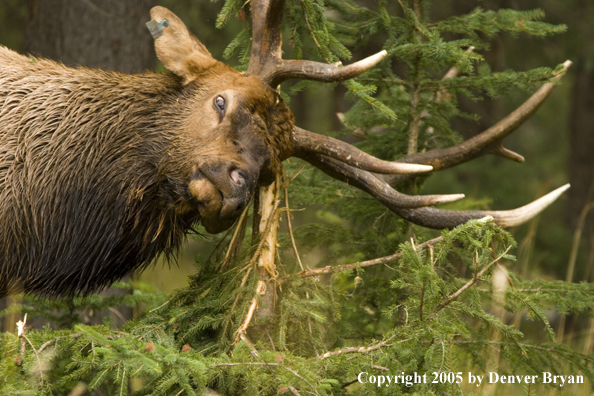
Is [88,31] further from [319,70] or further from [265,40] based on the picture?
[319,70]

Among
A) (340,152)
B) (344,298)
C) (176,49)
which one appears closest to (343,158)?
(340,152)

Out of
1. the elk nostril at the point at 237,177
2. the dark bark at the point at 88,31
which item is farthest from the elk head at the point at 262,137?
the dark bark at the point at 88,31

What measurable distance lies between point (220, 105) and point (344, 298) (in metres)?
1.53

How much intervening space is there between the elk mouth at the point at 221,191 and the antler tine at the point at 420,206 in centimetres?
87

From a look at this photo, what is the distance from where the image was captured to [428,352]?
2969 millimetres

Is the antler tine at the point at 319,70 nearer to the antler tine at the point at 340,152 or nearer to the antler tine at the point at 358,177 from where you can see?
the antler tine at the point at 340,152

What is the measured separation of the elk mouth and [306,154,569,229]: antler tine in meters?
0.87

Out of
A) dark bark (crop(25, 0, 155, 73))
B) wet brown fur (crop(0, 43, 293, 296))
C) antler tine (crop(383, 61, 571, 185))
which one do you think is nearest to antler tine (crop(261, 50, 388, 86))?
wet brown fur (crop(0, 43, 293, 296))

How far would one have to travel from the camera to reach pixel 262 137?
11.9ft

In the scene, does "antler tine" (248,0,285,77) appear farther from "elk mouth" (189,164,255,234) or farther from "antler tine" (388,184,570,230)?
"antler tine" (388,184,570,230)

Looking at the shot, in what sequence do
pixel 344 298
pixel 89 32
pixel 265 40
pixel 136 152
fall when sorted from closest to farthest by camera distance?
pixel 136 152 < pixel 265 40 < pixel 344 298 < pixel 89 32

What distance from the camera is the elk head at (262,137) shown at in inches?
134

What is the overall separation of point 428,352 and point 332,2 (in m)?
2.73

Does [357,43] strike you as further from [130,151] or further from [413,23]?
[130,151]
